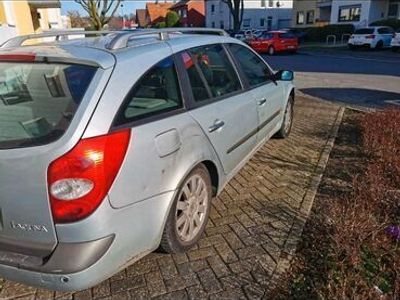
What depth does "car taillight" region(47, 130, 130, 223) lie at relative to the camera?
1.96 m

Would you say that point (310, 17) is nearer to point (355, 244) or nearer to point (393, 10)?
point (393, 10)

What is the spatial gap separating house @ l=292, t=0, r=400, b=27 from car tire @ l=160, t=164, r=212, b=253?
35.8 m

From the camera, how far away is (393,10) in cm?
3388

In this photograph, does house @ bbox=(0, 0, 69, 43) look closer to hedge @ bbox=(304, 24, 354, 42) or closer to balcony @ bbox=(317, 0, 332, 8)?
hedge @ bbox=(304, 24, 354, 42)

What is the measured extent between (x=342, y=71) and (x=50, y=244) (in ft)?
49.0

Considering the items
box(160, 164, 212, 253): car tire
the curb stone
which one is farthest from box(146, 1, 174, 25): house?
box(160, 164, 212, 253): car tire

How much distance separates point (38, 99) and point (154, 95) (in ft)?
2.35

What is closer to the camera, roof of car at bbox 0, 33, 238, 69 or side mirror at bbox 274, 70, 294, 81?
roof of car at bbox 0, 33, 238, 69

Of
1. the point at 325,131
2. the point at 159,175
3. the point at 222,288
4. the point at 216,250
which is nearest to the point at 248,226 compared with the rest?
the point at 216,250

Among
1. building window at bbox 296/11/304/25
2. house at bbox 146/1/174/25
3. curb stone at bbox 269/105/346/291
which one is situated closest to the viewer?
curb stone at bbox 269/105/346/291

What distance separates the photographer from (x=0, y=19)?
33.8ft

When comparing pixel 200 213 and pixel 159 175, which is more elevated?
pixel 159 175

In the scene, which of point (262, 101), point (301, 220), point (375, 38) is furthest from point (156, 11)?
point (301, 220)

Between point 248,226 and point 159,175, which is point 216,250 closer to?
point 248,226
